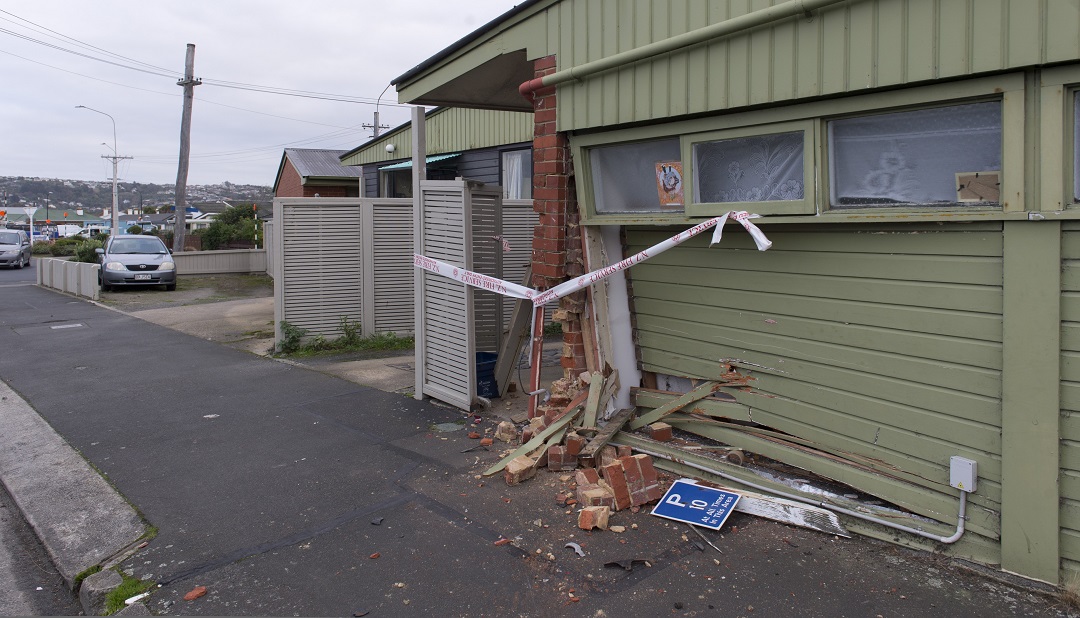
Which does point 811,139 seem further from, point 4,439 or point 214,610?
point 4,439

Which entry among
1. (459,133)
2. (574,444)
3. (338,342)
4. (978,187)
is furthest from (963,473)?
(459,133)

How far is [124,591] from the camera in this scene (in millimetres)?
3873

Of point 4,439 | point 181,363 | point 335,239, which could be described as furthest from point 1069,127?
point 181,363

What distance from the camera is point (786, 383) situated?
450cm

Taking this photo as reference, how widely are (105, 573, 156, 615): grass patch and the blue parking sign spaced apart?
282cm

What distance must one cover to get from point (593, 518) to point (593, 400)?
1.21m

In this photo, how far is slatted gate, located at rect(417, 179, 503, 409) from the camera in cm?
682

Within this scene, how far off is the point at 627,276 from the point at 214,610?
11.3ft

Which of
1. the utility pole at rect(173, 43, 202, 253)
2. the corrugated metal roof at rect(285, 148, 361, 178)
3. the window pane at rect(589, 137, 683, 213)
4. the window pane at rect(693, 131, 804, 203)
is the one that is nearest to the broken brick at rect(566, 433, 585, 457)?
the window pane at rect(589, 137, 683, 213)

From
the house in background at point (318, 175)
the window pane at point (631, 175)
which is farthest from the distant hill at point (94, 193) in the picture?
the window pane at point (631, 175)

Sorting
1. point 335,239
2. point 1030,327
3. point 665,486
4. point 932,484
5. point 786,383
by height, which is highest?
point 335,239

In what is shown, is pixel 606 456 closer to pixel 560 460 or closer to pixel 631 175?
pixel 560 460

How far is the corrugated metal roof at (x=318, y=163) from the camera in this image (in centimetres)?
2731

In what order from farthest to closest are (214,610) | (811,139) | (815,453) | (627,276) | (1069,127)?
(627,276)
(815,453)
(811,139)
(214,610)
(1069,127)
